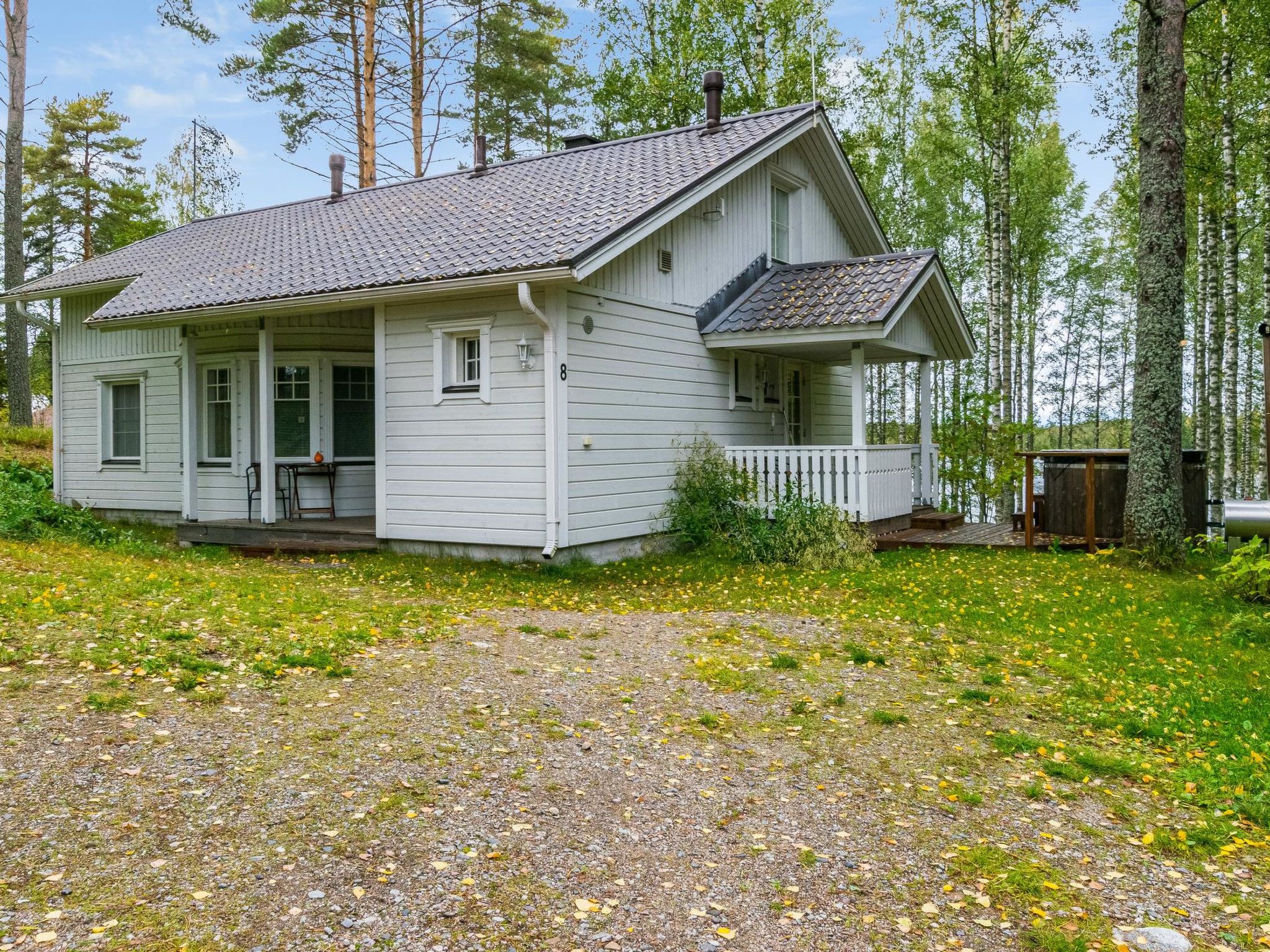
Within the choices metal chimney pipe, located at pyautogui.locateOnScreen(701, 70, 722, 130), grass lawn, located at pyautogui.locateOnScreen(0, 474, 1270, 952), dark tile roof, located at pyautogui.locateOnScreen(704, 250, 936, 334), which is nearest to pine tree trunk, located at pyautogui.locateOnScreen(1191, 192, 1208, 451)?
dark tile roof, located at pyautogui.locateOnScreen(704, 250, 936, 334)

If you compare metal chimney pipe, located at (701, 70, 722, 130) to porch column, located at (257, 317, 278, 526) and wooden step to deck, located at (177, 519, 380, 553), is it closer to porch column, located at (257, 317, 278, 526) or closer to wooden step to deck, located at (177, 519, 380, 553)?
porch column, located at (257, 317, 278, 526)

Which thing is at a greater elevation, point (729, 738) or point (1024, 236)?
point (1024, 236)

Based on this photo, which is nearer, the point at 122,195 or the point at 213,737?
the point at 213,737

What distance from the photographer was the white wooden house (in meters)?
9.82

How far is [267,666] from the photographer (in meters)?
5.42

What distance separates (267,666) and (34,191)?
34063mm

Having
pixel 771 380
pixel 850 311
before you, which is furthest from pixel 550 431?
pixel 771 380

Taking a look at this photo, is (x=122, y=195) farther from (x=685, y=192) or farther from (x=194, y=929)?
(x=194, y=929)

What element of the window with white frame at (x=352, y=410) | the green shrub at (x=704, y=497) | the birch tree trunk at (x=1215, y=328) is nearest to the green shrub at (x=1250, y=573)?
the green shrub at (x=704, y=497)

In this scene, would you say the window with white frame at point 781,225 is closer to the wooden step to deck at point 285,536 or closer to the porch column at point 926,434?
the porch column at point 926,434

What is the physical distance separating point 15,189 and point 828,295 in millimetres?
17393

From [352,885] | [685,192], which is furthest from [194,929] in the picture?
[685,192]

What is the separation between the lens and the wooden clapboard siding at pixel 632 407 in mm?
9844

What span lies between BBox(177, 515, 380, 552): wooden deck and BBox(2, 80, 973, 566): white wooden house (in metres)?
0.12
